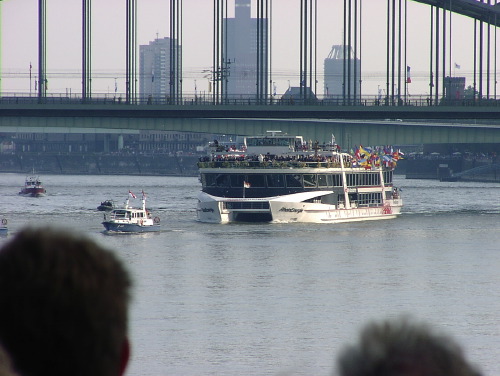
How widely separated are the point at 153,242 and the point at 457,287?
20.6 metres

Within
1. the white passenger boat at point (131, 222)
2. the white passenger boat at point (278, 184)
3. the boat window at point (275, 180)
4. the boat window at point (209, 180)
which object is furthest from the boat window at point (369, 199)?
the white passenger boat at point (131, 222)

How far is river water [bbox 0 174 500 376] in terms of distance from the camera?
23125mm

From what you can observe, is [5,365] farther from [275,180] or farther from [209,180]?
[209,180]

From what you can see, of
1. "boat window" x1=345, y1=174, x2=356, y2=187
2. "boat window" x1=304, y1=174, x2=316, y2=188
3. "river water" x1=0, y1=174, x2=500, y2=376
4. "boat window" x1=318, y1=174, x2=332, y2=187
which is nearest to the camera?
"river water" x1=0, y1=174, x2=500, y2=376

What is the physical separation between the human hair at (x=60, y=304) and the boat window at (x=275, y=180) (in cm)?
6301

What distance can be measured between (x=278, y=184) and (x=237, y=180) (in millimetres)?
2303

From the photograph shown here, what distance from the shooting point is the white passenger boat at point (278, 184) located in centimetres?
6475

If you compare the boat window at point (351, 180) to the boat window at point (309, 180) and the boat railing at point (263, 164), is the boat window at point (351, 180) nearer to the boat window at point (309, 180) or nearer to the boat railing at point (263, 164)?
the boat railing at point (263, 164)

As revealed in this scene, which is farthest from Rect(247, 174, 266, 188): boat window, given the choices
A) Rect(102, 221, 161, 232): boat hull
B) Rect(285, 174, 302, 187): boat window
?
Rect(102, 221, 161, 232): boat hull

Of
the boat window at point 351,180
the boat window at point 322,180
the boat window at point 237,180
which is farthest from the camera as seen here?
the boat window at point 351,180

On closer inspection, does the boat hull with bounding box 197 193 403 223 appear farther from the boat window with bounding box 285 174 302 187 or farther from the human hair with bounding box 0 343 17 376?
the human hair with bounding box 0 343 17 376

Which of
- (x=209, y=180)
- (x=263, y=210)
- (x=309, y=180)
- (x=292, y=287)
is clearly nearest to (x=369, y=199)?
(x=309, y=180)

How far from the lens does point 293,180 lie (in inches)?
2581

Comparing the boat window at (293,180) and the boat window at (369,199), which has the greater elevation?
the boat window at (293,180)
